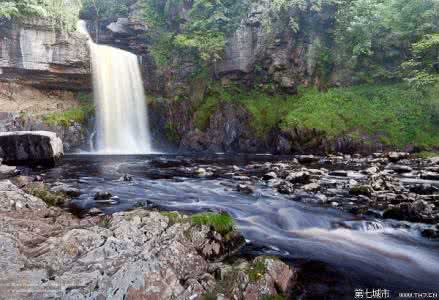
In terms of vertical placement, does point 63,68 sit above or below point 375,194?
above

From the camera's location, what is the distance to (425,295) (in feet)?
14.1

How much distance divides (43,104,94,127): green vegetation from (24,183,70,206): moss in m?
15.8

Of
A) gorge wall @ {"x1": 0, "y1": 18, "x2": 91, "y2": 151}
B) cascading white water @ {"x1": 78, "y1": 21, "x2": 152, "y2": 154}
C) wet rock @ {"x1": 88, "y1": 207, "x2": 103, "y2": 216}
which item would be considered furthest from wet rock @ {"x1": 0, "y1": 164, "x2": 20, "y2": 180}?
cascading white water @ {"x1": 78, "y1": 21, "x2": 152, "y2": 154}

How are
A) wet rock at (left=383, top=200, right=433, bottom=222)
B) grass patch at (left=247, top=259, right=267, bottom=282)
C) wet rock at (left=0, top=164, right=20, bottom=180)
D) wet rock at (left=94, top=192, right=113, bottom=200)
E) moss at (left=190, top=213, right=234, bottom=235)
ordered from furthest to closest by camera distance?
wet rock at (left=0, top=164, right=20, bottom=180) < wet rock at (left=94, top=192, right=113, bottom=200) < wet rock at (left=383, top=200, right=433, bottom=222) < moss at (left=190, top=213, right=234, bottom=235) < grass patch at (left=247, top=259, right=267, bottom=282)

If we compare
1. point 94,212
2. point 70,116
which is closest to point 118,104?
point 70,116

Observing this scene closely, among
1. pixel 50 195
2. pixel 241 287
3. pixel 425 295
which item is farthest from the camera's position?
pixel 50 195

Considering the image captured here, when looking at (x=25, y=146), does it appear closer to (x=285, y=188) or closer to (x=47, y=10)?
(x=47, y=10)

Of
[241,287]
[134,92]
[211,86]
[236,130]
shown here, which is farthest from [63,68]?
A: [241,287]

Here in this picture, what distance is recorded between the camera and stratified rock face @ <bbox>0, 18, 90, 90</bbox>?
68.9 ft

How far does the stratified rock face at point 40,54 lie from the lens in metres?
21.0

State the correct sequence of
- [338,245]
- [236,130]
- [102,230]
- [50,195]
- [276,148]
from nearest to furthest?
[102,230] < [338,245] < [50,195] < [276,148] < [236,130]

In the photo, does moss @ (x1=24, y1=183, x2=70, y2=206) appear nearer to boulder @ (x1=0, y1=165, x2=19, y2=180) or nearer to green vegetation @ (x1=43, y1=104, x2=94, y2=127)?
boulder @ (x1=0, y1=165, x2=19, y2=180)

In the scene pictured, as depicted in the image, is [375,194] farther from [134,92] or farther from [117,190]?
[134,92]

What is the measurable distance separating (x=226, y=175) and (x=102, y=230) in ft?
26.7
